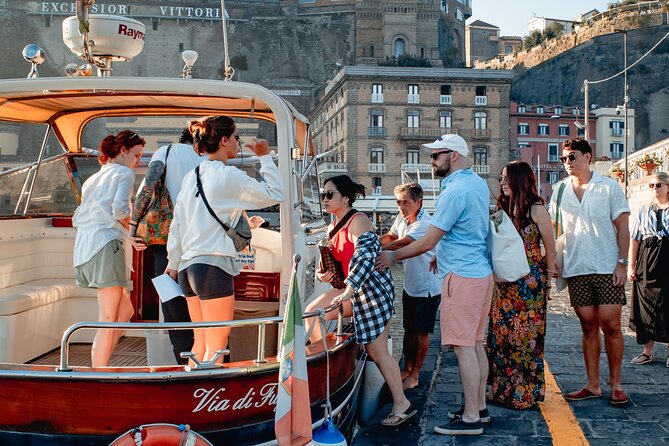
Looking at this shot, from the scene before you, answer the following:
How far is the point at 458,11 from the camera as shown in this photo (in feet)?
303

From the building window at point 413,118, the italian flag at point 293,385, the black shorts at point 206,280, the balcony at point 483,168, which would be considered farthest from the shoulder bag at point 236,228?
the balcony at point 483,168

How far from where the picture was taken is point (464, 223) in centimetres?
488

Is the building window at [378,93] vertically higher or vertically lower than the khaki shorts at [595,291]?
higher

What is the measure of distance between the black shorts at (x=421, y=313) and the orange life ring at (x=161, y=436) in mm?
3084

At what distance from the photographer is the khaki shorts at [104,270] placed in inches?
180

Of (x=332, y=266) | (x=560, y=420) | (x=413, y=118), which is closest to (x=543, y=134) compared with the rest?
(x=413, y=118)

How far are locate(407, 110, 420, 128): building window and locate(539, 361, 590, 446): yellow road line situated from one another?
56.7m

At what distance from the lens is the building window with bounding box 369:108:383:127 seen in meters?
61.1

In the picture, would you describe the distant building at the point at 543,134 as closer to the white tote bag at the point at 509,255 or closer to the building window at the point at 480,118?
the building window at the point at 480,118

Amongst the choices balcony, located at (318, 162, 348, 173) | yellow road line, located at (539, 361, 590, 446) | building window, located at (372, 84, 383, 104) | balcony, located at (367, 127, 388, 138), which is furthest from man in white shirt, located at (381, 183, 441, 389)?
building window, located at (372, 84, 383, 104)

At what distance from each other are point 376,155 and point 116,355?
56.4 m

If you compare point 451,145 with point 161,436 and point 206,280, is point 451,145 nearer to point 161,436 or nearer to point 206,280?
point 206,280

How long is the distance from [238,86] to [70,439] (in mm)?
2258

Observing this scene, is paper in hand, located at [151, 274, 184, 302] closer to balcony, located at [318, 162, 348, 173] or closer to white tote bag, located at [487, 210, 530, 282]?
white tote bag, located at [487, 210, 530, 282]
